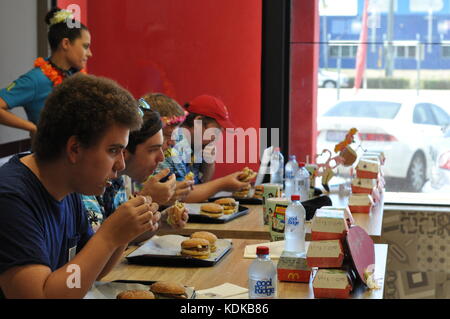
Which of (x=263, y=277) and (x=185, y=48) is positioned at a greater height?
(x=185, y=48)

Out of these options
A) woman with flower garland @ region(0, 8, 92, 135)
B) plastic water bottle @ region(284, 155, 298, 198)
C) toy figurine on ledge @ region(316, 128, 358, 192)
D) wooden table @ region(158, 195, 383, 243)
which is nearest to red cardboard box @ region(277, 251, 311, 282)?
wooden table @ region(158, 195, 383, 243)

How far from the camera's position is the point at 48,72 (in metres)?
3.86

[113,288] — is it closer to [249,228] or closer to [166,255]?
[166,255]

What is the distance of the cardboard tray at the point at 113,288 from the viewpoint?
2047 mm

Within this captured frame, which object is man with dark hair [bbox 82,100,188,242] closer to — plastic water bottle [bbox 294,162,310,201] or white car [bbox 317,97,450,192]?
plastic water bottle [bbox 294,162,310,201]

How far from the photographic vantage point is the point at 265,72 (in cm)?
501

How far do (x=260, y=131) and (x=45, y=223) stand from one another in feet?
10.8

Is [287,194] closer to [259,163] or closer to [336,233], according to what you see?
[259,163]

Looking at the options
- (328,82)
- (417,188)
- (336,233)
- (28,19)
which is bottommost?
(417,188)

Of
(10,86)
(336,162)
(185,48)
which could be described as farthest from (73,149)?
(185,48)

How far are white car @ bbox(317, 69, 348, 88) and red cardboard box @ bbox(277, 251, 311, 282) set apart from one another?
2856 millimetres

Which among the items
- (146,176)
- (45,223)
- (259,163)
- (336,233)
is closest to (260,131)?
(259,163)

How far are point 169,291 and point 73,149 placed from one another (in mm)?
492

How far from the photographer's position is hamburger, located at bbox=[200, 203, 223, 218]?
3342mm
